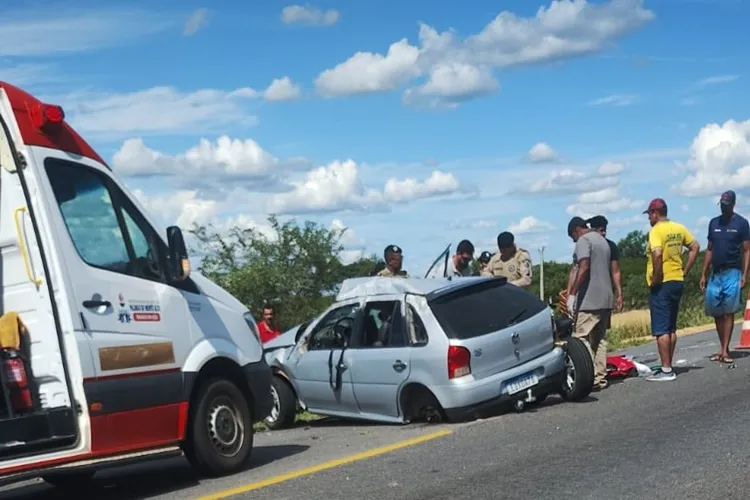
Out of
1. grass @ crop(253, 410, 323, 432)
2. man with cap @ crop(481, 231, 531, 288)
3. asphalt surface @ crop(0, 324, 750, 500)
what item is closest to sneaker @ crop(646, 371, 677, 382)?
asphalt surface @ crop(0, 324, 750, 500)

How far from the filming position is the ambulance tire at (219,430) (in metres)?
8.59

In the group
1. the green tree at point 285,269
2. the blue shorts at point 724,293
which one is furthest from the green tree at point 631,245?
the blue shorts at point 724,293

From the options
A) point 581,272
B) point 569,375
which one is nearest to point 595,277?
point 581,272

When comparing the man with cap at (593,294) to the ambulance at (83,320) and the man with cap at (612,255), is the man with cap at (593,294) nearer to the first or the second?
the man with cap at (612,255)

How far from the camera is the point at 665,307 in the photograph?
1332 cm

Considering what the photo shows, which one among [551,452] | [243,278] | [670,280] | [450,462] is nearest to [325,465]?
[450,462]

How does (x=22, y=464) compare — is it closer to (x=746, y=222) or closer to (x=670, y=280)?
(x=670, y=280)

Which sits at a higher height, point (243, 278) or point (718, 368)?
point (243, 278)

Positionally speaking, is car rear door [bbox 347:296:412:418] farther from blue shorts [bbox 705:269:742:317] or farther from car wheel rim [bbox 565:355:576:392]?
blue shorts [bbox 705:269:742:317]

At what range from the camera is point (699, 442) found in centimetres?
879

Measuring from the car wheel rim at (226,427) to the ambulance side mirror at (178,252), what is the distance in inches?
42.5

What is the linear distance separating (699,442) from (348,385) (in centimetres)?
396

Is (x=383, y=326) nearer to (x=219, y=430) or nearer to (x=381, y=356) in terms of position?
(x=381, y=356)

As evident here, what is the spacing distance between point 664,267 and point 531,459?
5.54 m
